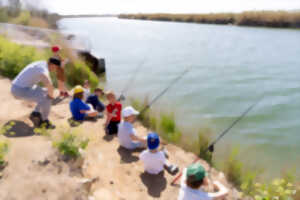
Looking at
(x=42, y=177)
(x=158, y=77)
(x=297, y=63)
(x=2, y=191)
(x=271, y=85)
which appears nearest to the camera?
(x=2, y=191)

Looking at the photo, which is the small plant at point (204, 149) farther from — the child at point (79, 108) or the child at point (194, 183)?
the child at point (79, 108)

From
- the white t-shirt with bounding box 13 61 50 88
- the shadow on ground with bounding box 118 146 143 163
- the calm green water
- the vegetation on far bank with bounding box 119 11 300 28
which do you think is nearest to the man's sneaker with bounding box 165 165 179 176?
the shadow on ground with bounding box 118 146 143 163

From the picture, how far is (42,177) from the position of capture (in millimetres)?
2816

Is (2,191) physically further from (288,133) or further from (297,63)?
(297,63)

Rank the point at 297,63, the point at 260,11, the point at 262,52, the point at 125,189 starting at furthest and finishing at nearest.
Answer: the point at 260,11 → the point at 262,52 → the point at 297,63 → the point at 125,189

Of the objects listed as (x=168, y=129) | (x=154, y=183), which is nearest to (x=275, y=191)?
(x=154, y=183)

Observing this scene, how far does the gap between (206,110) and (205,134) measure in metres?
2.63

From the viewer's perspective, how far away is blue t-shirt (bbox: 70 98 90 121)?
499cm

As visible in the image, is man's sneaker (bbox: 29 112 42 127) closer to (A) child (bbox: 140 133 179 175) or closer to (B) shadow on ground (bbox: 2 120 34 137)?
(B) shadow on ground (bbox: 2 120 34 137)

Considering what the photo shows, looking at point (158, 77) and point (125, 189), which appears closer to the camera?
point (125, 189)

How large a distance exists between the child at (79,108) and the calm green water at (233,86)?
222cm

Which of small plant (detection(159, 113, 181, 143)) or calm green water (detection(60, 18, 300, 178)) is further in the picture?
calm green water (detection(60, 18, 300, 178))

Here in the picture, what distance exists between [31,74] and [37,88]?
0.31m

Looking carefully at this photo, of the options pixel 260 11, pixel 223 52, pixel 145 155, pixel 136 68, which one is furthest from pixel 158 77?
pixel 260 11
